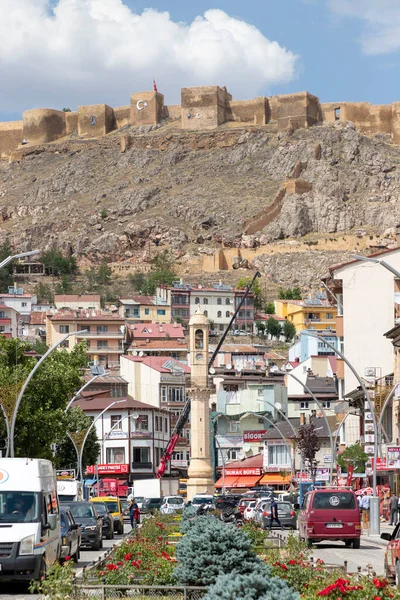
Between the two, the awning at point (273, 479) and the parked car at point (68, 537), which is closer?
the parked car at point (68, 537)

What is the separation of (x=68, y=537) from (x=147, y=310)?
13650 centimetres

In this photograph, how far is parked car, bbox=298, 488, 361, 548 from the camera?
32656mm

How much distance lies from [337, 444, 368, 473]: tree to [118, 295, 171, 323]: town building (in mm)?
97106

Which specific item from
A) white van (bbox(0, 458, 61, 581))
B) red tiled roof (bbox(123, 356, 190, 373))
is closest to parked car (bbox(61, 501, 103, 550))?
white van (bbox(0, 458, 61, 581))

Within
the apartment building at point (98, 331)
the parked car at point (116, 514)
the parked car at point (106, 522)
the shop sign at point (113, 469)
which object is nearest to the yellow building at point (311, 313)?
the apartment building at point (98, 331)

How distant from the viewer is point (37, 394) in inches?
1902

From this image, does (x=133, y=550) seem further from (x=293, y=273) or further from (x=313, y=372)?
(x=293, y=273)

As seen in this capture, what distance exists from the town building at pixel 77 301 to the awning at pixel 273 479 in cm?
7757

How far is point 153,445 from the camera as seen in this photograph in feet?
339

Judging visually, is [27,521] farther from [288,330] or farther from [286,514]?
[288,330]

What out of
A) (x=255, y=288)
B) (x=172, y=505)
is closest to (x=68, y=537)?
(x=172, y=505)

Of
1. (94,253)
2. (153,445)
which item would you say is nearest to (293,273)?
(94,253)

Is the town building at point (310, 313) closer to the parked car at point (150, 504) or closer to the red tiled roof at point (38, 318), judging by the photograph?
the red tiled roof at point (38, 318)

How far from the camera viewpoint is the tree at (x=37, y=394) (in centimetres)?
4669
